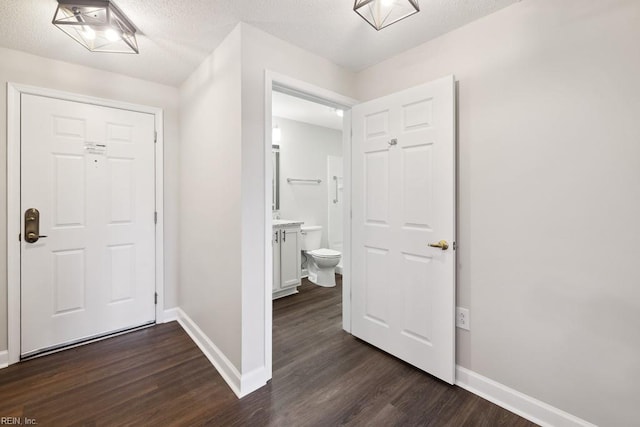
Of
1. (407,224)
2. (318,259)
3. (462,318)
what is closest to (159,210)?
(318,259)

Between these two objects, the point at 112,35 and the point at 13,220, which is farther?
the point at 13,220

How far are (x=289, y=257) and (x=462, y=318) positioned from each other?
2160 millimetres

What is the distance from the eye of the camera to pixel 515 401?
5.32 feet

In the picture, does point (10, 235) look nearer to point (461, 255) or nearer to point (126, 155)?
point (126, 155)

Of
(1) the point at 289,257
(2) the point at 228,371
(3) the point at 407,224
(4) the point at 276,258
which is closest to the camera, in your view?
(2) the point at 228,371

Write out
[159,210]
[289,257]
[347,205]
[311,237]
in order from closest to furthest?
[347,205] < [159,210] < [289,257] < [311,237]

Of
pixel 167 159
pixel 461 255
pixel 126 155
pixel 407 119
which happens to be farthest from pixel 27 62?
pixel 461 255

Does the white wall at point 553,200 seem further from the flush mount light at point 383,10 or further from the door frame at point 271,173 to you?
the door frame at point 271,173

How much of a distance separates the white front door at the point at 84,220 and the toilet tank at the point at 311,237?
6.51 ft

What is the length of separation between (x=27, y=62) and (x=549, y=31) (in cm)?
355

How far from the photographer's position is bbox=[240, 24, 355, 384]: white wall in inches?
69.9

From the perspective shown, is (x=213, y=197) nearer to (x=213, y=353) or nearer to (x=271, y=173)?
(x=271, y=173)

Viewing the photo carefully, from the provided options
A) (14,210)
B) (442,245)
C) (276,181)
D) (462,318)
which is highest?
(276,181)

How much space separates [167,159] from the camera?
2791mm
